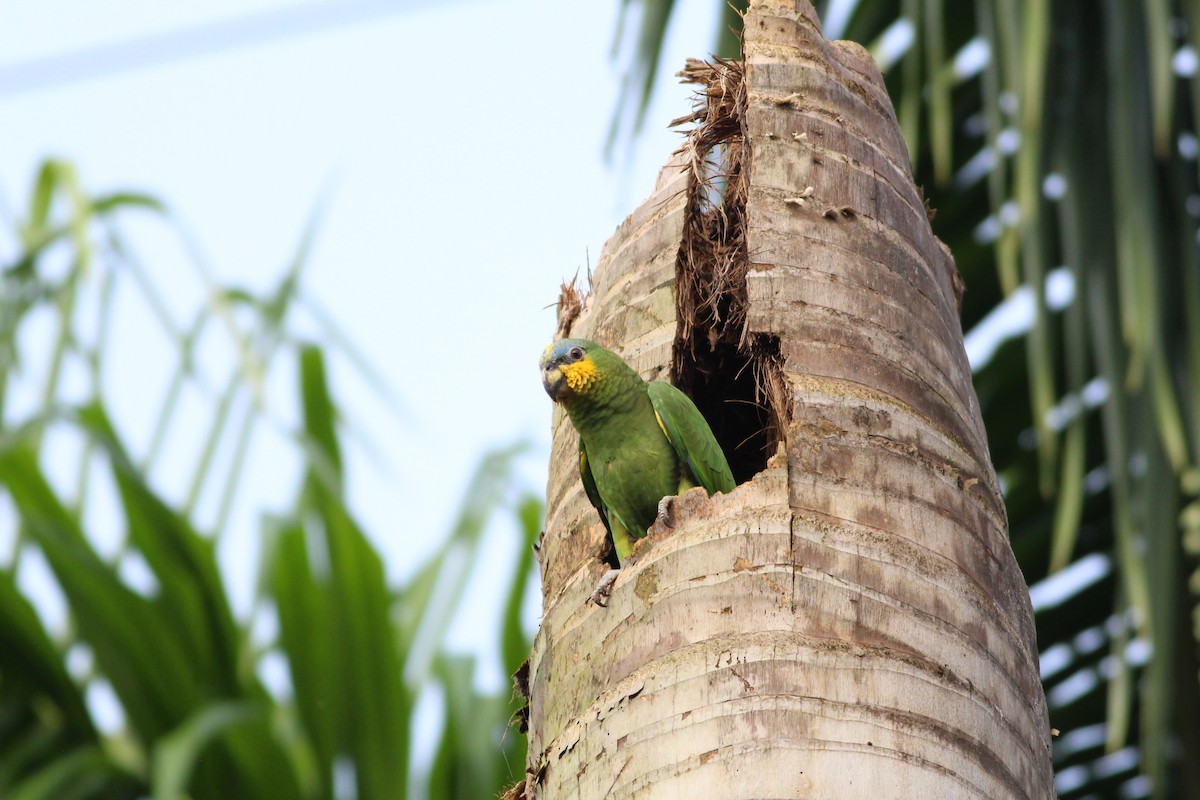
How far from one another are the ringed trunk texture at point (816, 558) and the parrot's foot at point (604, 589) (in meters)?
0.04

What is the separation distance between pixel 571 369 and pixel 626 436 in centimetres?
36

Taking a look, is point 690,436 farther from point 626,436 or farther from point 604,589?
point 604,589

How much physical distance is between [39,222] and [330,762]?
3.76m

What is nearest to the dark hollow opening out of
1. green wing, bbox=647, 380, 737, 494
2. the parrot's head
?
green wing, bbox=647, 380, 737, 494

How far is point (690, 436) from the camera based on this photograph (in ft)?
14.4

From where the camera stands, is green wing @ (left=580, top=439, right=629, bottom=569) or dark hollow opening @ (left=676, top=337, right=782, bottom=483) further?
dark hollow opening @ (left=676, top=337, right=782, bottom=483)

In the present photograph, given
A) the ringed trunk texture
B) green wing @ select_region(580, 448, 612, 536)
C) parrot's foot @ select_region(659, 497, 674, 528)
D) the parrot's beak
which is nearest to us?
the ringed trunk texture

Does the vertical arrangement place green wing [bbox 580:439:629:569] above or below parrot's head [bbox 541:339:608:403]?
below

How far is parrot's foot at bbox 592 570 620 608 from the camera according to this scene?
3.29 meters

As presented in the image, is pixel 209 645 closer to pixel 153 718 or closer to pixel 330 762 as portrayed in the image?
pixel 153 718

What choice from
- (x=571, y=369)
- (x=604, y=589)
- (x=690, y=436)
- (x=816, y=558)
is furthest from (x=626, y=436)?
(x=816, y=558)

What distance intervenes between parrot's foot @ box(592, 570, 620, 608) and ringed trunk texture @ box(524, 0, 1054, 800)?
42 millimetres

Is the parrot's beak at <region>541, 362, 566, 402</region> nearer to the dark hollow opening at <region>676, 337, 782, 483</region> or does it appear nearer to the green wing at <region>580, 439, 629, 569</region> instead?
the green wing at <region>580, 439, 629, 569</region>

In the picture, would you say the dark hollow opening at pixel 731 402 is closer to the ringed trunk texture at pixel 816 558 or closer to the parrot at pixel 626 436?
the parrot at pixel 626 436
